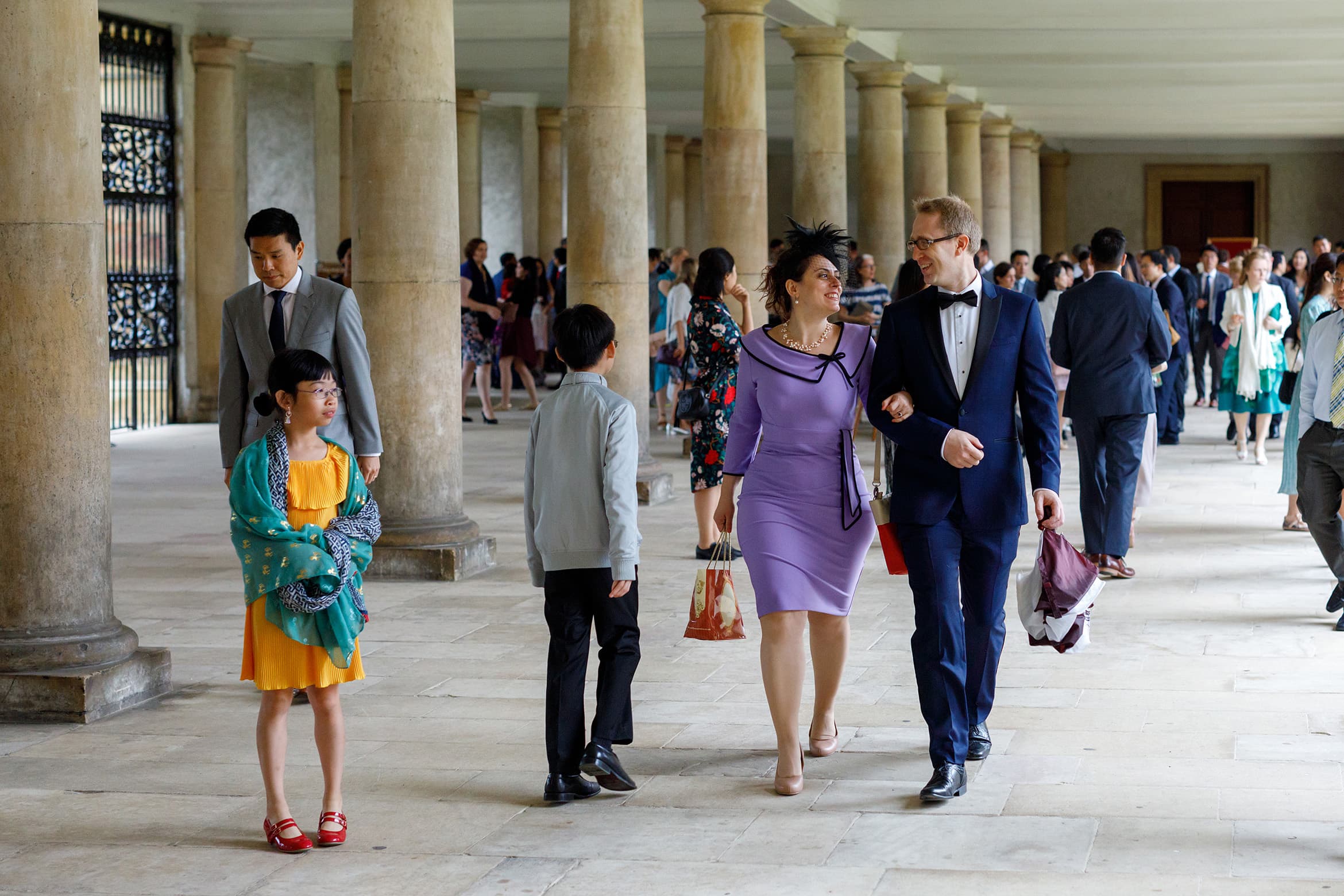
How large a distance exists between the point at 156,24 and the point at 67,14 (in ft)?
41.1

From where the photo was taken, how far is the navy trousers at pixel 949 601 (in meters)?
5.05

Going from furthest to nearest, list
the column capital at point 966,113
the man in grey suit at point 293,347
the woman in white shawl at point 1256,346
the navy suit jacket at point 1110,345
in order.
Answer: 1. the column capital at point 966,113
2. the woman in white shawl at point 1256,346
3. the navy suit jacket at point 1110,345
4. the man in grey suit at point 293,347

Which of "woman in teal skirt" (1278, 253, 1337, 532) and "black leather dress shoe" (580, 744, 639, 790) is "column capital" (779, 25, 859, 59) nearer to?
"woman in teal skirt" (1278, 253, 1337, 532)

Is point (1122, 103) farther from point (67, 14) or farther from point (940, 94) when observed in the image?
point (67, 14)

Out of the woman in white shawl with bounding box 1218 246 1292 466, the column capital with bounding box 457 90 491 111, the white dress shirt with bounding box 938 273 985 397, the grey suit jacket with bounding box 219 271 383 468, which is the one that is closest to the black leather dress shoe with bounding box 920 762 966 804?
the white dress shirt with bounding box 938 273 985 397

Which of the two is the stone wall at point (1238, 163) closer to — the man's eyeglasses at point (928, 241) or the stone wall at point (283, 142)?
the stone wall at point (283, 142)

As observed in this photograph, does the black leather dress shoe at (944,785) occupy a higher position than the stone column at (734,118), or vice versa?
the stone column at (734,118)

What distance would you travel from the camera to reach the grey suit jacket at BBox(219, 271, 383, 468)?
245 inches

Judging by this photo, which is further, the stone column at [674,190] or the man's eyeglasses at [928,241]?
the stone column at [674,190]

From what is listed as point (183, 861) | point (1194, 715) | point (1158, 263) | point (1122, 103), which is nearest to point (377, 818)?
point (183, 861)

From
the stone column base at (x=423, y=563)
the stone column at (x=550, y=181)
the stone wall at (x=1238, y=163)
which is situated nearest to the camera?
the stone column base at (x=423, y=563)

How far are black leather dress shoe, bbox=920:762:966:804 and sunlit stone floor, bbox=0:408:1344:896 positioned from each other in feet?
0.17

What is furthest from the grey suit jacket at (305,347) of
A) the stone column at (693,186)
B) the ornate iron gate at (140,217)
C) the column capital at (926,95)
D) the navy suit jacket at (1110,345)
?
the stone column at (693,186)

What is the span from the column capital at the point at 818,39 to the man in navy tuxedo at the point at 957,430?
13795 millimetres
